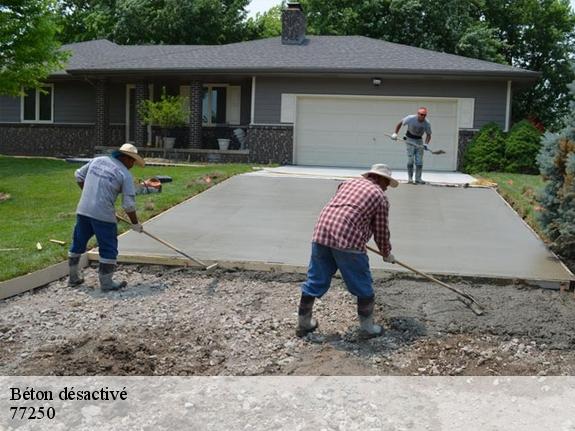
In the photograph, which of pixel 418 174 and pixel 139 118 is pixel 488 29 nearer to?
pixel 139 118

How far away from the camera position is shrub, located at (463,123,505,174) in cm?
1816

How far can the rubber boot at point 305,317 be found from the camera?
5793 mm

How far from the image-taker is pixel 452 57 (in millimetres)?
21234

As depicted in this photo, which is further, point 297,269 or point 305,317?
point 297,269

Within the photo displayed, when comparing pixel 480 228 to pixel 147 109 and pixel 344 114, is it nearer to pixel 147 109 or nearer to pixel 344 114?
pixel 344 114

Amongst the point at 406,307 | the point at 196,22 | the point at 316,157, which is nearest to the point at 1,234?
the point at 406,307

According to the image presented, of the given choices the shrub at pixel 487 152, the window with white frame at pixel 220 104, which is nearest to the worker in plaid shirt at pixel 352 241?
the shrub at pixel 487 152

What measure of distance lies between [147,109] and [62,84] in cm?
462

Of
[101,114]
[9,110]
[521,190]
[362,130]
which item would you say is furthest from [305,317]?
[9,110]

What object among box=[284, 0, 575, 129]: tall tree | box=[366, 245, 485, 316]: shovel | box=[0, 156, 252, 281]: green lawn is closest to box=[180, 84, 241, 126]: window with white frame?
box=[0, 156, 252, 281]: green lawn

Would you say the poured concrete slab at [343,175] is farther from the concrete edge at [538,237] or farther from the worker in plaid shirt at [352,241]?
the worker in plaid shirt at [352,241]

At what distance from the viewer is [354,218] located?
5582 millimetres

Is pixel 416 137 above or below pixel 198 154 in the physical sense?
above

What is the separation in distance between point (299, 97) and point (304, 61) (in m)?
1.11
